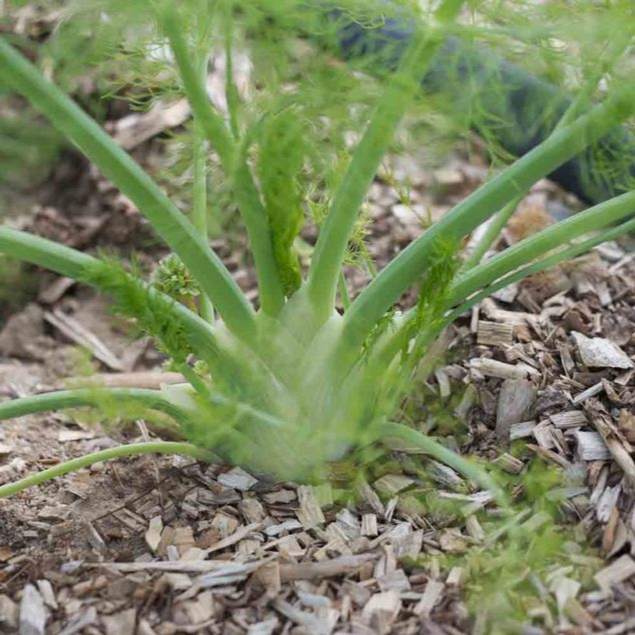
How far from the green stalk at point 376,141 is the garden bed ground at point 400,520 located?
11.3 inches

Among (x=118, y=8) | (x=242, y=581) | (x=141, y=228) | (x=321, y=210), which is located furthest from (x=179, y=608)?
(x=141, y=228)

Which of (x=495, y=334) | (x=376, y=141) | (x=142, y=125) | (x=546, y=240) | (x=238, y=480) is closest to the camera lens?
(x=376, y=141)

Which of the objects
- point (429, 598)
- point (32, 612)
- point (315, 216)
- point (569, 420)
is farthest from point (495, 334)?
point (32, 612)

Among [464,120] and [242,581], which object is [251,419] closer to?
[242,581]

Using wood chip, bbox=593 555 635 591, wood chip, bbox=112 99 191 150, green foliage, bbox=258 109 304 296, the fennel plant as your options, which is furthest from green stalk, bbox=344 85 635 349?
wood chip, bbox=112 99 191 150

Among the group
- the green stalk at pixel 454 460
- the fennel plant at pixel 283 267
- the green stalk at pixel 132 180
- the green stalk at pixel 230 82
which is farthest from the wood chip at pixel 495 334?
the green stalk at pixel 230 82

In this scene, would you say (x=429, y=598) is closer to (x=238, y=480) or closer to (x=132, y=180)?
(x=238, y=480)

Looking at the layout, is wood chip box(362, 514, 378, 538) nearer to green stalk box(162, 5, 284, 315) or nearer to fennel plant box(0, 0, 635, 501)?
fennel plant box(0, 0, 635, 501)

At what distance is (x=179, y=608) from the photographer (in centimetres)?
→ 92

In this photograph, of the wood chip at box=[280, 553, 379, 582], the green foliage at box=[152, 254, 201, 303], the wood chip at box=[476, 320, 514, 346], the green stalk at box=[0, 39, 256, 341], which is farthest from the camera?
the wood chip at box=[476, 320, 514, 346]

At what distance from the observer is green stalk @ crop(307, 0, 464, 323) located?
2.82 ft

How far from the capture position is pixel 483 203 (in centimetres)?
94

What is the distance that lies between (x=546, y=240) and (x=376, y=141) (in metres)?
0.24

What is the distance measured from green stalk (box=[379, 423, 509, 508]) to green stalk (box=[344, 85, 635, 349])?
0.35ft
